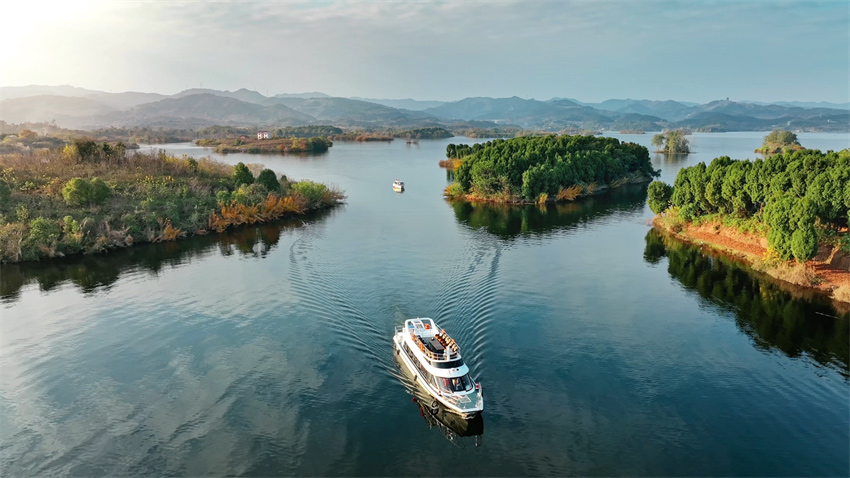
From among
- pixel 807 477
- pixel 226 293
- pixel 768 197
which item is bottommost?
pixel 807 477

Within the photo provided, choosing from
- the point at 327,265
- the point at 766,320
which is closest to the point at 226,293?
the point at 327,265

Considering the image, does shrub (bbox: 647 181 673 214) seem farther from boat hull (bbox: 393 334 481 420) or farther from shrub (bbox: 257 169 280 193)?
shrub (bbox: 257 169 280 193)

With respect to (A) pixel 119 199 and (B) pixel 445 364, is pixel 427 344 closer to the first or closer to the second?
(B) pixel 445 364

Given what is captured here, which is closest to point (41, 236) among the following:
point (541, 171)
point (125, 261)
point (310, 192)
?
point (125, 261)

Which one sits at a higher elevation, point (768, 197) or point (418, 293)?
point (768, 197)

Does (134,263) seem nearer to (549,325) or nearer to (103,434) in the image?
(103,434)

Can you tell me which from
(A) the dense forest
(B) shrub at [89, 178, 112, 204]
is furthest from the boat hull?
(B) shrub at [89, 178, 112, 204]
